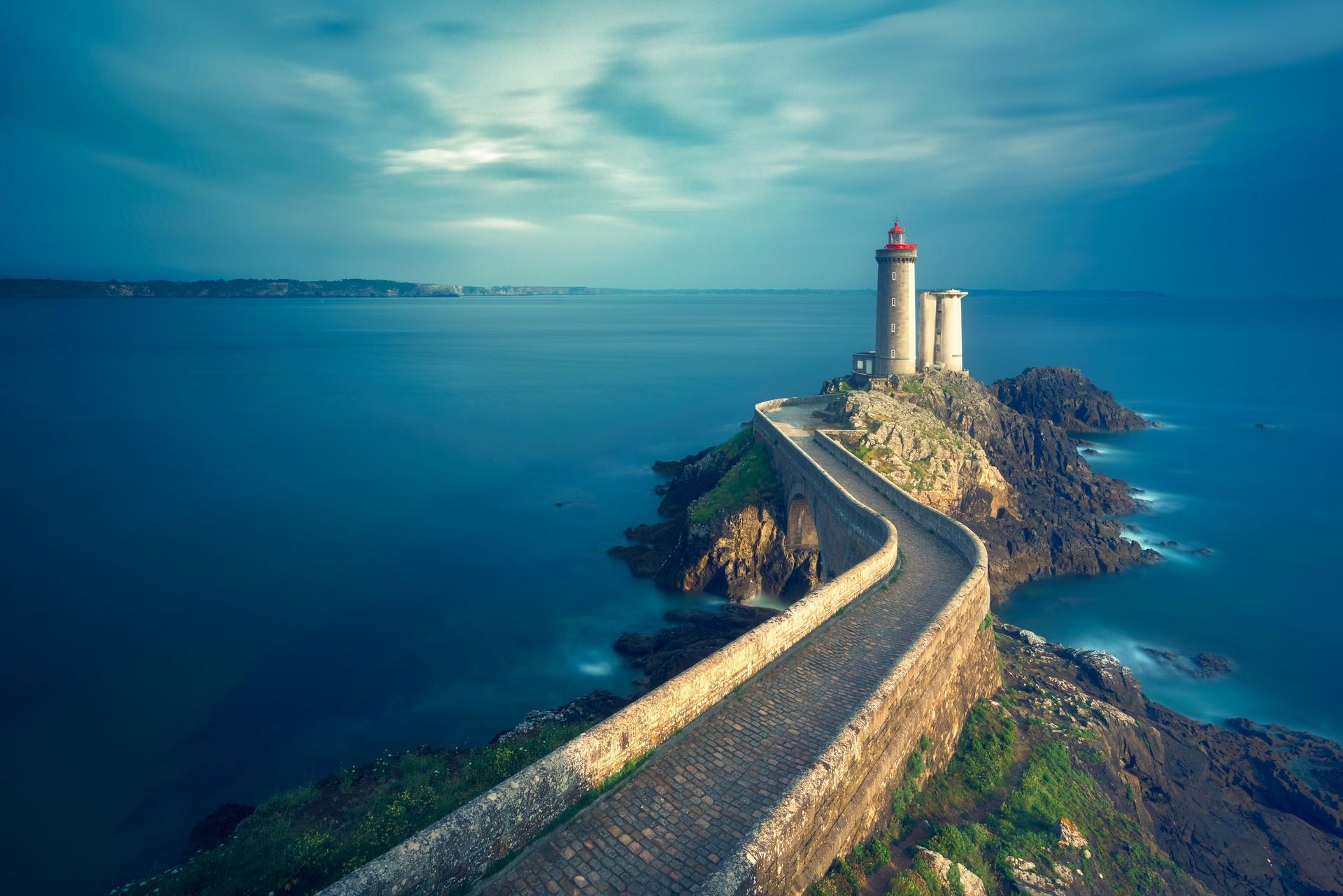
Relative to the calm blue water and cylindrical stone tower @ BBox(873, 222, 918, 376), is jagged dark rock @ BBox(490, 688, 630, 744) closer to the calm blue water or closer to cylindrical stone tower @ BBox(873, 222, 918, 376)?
the calm blue water

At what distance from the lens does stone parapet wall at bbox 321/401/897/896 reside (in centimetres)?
808

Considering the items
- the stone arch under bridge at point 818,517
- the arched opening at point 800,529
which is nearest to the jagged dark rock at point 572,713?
the stone arch under bridge at point 818,517

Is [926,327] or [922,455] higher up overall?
[926,327]

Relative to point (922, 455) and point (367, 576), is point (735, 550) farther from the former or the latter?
point (367, 576)

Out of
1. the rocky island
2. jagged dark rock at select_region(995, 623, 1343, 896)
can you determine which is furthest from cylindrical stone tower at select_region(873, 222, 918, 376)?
jagged dark rock at select_region(995, 623, 1343, 896)

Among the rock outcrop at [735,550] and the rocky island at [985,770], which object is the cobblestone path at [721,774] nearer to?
the rocky island at [985,770]

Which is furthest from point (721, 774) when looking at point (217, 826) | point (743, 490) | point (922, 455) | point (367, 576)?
point (922, 455)

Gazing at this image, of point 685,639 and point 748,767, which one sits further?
point 685,639

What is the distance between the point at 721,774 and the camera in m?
10.5

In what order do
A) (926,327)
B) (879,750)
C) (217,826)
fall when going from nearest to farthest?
(879,750), (217,826), (926,327)

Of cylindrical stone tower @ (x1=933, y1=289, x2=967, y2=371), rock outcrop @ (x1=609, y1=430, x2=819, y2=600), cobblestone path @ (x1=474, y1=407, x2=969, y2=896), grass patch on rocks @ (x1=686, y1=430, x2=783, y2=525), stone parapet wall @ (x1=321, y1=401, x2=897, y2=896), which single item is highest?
cylindrical stone tower @ (x1=933, y1=289, x2=967, y2=371)

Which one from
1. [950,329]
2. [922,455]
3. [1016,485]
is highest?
[950,329]

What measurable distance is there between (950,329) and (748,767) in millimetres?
43250

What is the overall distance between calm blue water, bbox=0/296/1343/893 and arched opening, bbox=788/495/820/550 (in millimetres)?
5316
